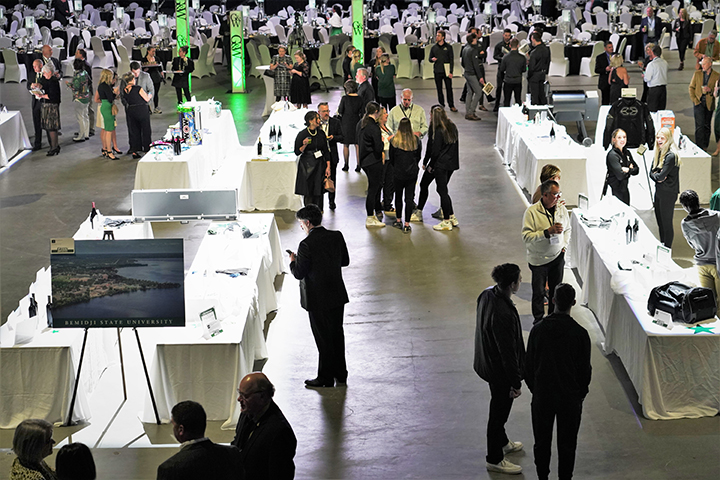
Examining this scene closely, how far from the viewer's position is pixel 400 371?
609 cm

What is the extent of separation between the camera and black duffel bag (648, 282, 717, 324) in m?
5.31

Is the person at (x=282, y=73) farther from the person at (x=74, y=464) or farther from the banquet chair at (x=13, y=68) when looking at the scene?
the person at (x=74, y=464)

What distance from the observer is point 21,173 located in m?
11.7

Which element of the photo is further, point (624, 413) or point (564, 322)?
point (624, 413)

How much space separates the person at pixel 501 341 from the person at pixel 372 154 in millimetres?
→ 4309

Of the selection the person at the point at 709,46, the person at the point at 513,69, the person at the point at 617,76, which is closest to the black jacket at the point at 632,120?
the person at the point at 617,76

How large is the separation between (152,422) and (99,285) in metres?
0.96

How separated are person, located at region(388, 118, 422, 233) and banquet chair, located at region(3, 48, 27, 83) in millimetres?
12372

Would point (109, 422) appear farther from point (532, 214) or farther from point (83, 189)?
point (83, 189)

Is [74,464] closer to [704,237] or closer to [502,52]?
[704,237]

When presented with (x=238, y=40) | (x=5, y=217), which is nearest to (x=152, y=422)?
(x=5, y=217)

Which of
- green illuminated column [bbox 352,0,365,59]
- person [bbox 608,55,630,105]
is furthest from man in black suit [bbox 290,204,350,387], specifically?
green illuminated column [bbox 352,0,365,59]

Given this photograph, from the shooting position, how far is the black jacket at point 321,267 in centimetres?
555

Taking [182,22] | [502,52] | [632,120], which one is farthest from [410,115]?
[182,22]
